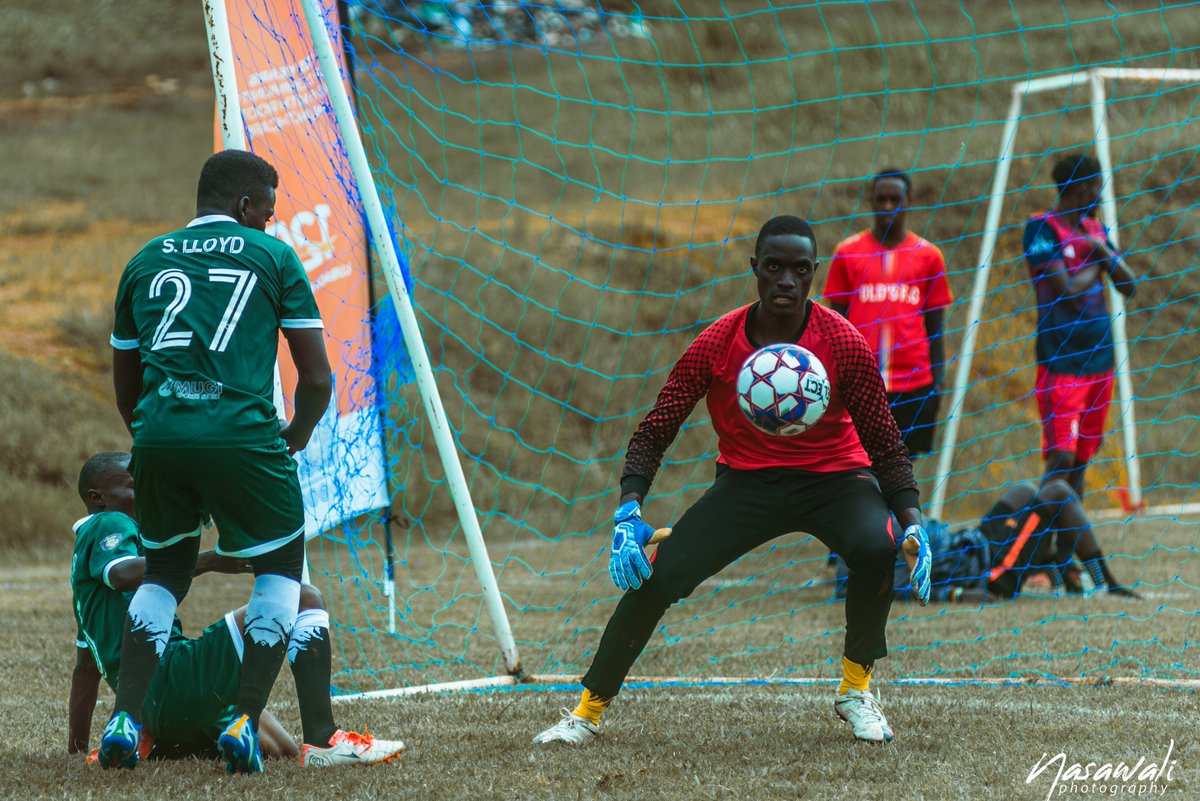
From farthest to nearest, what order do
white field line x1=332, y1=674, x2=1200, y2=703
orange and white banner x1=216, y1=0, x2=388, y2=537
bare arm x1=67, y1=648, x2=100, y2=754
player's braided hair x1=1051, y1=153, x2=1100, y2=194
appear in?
player's braided hair x1=1051, y1=153, x2=1100, y2=194 → orange and white banner x1=216, y1=0, x2=388, y2=537 → white field line x1=332, y1=674, x2=1200, y2=703 → bare arm x1=67, y1=648, x2=100, y2=754

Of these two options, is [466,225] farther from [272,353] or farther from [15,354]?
[272,353]

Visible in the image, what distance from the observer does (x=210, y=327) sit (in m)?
3.61

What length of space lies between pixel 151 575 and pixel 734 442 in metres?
1.82

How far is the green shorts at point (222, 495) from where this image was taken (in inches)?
140

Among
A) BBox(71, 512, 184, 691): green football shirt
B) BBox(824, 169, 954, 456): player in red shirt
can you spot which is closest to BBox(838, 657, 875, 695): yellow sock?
BBox(71, 512, 184, 691): green football shirt

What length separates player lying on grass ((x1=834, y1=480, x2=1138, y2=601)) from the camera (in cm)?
687

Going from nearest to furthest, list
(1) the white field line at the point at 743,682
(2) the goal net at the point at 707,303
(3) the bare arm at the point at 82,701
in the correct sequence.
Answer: (3) the bare arm at the point at 82,701, (1) the white field line at the point at 743,682, (2) the goal net at the point at 707,303

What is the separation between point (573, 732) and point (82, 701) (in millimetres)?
1474

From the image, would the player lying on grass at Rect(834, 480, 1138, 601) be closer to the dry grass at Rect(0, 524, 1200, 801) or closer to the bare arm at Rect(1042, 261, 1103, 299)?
the dry grass at Rect(0, 524, 1200, 801)

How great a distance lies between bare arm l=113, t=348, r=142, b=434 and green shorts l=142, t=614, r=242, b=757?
0.64 metres

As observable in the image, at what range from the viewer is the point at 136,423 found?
12.0ft

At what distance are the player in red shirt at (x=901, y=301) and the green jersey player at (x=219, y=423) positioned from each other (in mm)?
4218

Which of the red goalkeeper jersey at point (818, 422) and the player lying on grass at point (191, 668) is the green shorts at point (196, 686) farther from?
the red goalkeeper jersey at point (818, 422)

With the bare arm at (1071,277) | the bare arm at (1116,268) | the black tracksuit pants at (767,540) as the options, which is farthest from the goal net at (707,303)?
the black tracksuit pants at (767,540)
